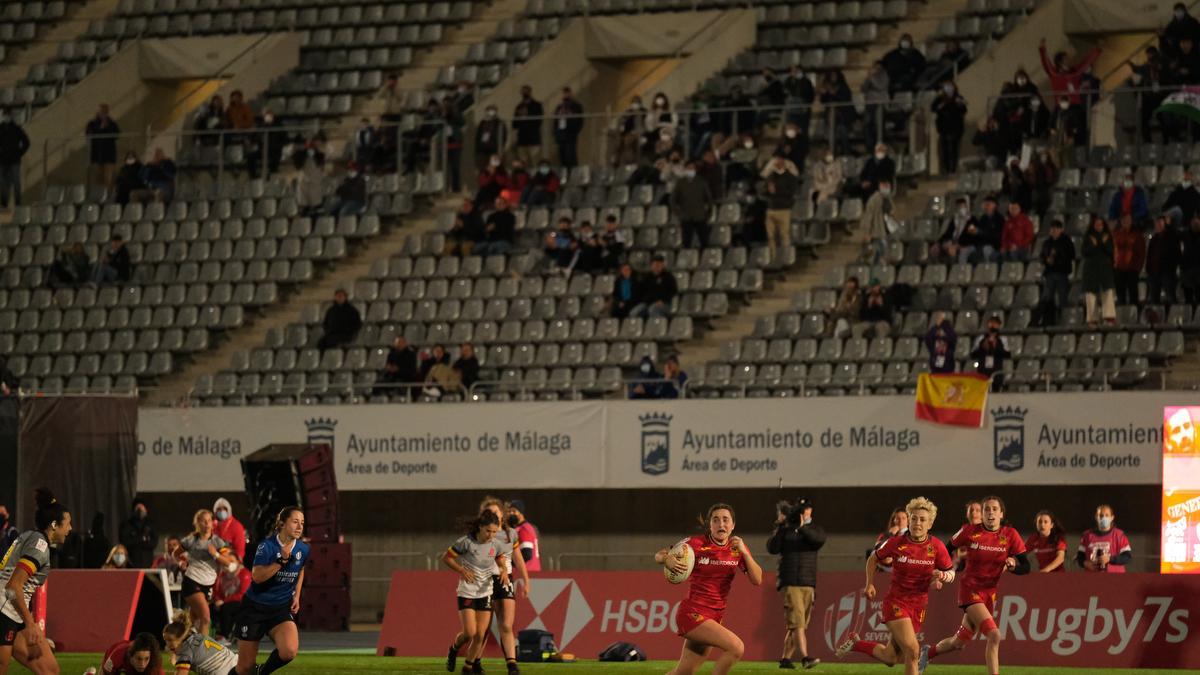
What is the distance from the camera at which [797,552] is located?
76.7ft

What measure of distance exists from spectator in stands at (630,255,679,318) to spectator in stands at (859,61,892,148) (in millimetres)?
4075

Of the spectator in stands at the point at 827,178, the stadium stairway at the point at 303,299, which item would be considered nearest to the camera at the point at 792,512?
the spectator in stands at the point at 827,178

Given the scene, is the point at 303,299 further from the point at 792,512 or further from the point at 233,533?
the point at 792,512

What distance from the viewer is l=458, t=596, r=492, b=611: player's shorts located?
21.0 m

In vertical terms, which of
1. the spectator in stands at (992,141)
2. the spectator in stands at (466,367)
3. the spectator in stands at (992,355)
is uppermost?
the spectator in stands at (992,141)

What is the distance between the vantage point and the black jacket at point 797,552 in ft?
76.4

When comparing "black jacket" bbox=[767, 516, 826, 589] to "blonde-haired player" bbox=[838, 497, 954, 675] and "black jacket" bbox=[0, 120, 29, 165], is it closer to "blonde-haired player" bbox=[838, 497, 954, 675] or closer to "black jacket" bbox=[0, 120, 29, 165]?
"blonde-haired player" bbox=[838, 497, 954, 675]

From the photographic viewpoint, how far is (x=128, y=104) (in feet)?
146

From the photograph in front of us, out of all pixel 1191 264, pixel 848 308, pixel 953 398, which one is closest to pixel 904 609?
pixel 953 398

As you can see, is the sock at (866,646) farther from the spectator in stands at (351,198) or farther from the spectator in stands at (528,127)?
the spectator in stands at (351,198)

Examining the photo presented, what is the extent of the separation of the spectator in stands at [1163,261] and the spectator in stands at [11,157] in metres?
20.6

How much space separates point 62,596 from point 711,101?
15.9 metres

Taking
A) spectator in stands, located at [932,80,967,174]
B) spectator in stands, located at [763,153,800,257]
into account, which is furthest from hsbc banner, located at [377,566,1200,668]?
spectator in stands, located at [932,80,967,174]

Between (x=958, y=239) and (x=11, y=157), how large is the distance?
17915 mm
